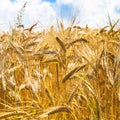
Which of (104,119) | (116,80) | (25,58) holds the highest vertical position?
(25,58)

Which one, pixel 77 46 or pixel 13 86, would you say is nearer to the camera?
pixel 13 86

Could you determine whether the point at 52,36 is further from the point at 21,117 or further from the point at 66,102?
the point at 21,117

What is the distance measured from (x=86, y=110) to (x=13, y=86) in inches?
16.7

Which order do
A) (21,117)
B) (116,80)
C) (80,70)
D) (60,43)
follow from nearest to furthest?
(21,117) → (116,80) → (80,70) → (60,43)

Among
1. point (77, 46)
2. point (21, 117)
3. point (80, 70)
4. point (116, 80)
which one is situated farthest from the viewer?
point (77, 46)

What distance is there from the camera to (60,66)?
2.10 metres

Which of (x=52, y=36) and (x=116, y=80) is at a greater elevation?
(x=52, y=36)

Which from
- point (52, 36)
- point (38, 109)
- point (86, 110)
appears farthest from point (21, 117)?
point (52, 36)

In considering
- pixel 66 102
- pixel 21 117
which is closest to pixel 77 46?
pixel 66 102

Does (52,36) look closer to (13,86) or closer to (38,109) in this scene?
(13,86)

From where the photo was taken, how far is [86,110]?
185 cm

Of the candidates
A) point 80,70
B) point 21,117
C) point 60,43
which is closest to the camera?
point 21,117

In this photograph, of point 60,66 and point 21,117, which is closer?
point 21,117

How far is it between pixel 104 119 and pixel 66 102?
0.20m
